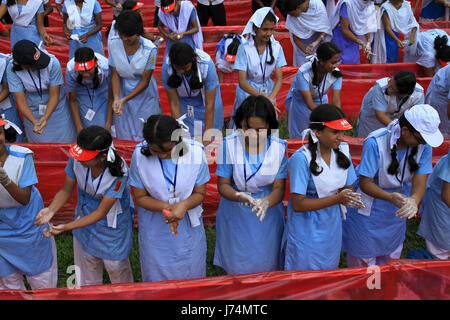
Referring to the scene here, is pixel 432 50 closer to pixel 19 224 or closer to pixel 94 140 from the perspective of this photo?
pixel 94 140

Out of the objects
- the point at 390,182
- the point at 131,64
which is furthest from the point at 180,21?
the point at 390,182

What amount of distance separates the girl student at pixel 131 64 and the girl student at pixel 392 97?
1.89m

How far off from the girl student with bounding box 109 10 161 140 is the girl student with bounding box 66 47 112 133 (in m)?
0.10

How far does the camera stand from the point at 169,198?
2811 mm

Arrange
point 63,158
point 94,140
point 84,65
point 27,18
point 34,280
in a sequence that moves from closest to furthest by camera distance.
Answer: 1. point 94,140
2. point 34,280
3. point 84,65
4. point 63,158
5. point 27,18

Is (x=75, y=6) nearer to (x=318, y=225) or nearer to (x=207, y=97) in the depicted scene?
(x=207, y=97)

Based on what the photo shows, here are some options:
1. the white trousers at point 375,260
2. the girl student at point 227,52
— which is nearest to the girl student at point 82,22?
the girl student at point 227,52

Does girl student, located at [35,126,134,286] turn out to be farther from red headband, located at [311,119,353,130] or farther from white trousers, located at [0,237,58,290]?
red headband, located at [311,119,353,130]

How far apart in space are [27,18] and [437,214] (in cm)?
484

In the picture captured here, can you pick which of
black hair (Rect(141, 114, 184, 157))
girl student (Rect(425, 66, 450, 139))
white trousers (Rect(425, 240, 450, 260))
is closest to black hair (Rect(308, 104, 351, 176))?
black hair (Rect(141, 114, 184, 157))

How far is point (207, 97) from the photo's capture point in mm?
3998

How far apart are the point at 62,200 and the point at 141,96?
1.77m

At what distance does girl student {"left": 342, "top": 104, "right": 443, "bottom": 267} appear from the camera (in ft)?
9.00
